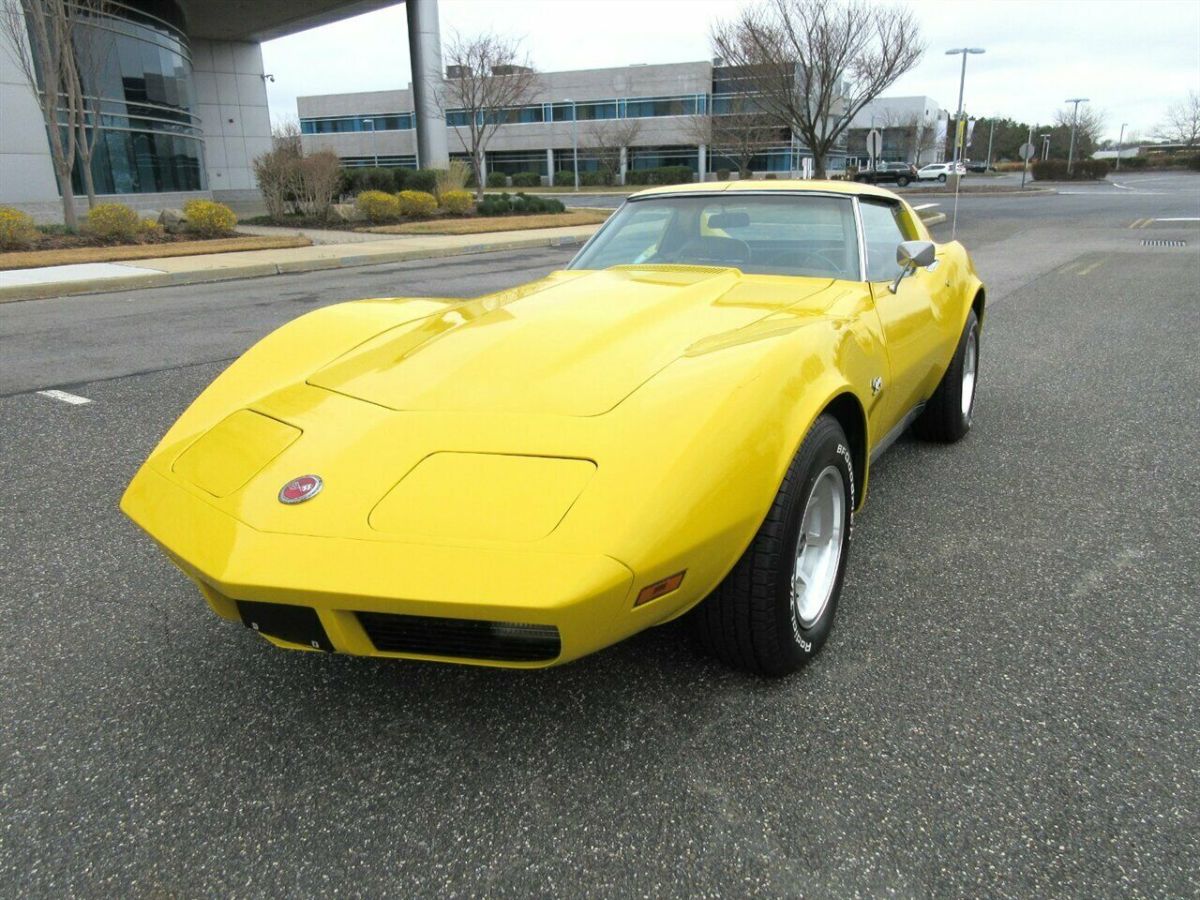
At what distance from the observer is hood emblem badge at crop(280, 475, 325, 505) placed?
2.00 m

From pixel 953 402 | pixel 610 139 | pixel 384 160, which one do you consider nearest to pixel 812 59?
pixel 953 402

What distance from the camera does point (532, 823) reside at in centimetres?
189

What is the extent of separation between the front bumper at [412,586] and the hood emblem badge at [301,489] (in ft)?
0.36

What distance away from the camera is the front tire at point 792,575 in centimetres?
212

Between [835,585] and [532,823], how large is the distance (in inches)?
44.9

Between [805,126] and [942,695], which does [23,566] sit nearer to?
[942,695]

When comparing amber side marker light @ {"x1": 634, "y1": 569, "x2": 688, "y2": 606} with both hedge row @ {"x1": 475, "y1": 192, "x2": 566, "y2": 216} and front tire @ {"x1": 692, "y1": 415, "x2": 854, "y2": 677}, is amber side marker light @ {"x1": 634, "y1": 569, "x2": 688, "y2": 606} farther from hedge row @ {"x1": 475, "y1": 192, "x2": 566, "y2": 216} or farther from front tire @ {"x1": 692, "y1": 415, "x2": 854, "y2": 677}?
hedge row @ {"x1": 475, "y1": 192, "x2": 566, "y2": 216}

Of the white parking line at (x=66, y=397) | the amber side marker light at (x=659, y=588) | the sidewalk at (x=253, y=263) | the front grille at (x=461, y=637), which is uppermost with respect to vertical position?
the amber side marker light at (x=659, y=588)

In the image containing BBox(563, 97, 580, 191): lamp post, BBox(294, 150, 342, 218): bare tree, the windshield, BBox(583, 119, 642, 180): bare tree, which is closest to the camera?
the windshield

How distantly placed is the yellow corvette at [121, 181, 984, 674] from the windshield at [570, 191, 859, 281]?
26 centimetres

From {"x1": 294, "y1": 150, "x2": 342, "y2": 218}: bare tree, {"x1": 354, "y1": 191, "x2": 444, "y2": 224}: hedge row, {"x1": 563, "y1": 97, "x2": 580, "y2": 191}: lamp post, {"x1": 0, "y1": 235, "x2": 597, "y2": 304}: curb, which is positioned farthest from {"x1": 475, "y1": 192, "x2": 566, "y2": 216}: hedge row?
{"x1": 563, "y1": 97, "x2": 580, "y2": 191}: lamp post

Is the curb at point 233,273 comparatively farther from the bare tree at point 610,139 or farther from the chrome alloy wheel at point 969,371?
the bare tree at point 610,139

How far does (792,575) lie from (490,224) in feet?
67.8

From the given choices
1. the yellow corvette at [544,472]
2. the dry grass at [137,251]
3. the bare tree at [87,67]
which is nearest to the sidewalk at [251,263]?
the dry grass at [137,251]
